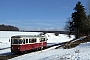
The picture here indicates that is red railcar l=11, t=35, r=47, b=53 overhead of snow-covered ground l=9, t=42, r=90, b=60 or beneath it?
overhead

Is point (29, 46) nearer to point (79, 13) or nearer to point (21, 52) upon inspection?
point (21, 52)

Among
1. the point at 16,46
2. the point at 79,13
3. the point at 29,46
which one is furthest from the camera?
the point at 79,13

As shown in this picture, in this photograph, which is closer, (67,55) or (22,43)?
(67,55)

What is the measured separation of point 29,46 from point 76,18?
118 feet

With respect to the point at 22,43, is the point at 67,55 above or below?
below

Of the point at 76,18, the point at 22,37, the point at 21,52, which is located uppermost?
the point at 76,18

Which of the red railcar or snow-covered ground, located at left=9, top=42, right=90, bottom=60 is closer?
snow-covered ground, located at left=9, top=42, right=90, bottom=60

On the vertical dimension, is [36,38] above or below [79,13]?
below

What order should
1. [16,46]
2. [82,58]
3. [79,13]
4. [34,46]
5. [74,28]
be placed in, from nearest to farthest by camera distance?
[82,58], [16,46], [34,46], [79,13], [74,28]

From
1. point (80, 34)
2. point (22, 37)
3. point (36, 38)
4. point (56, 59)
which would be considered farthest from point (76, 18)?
point (56, 59)

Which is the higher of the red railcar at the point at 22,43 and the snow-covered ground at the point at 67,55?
the red railcar at the point at 22,43

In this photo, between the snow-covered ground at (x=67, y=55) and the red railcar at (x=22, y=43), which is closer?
the snow-covered ground at (x=67, y=55)

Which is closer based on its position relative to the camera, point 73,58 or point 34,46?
point 73,58

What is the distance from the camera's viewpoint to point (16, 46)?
3186 centimetres
